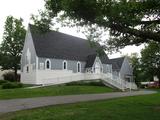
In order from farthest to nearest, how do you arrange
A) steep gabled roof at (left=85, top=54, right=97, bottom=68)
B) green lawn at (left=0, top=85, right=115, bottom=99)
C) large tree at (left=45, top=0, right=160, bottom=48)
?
steep gabled roof at (left=85, top=54, right=97, bottom=68) < green lawn at (left=0, top=85, right=115, bottom=99) < large tree at (left=45, top=0, right=160, bottom=48)

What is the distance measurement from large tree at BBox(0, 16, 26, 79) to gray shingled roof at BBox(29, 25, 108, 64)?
1350cm

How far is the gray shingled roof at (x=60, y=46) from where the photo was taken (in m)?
45.0

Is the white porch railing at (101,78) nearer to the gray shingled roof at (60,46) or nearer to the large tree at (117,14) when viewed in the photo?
the gray shingled roof at (60,46)

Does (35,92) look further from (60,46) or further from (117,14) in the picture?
(60,46)

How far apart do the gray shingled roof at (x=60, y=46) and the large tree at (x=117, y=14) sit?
86.5 ft

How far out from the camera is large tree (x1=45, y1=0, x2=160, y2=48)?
1450 centimetres

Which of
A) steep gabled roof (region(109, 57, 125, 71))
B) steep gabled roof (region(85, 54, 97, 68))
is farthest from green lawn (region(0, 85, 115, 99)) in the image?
steep gabled roof (region(109, 57, 125, 71))

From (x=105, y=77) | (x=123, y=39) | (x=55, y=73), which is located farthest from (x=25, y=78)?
(x=123, y=39)

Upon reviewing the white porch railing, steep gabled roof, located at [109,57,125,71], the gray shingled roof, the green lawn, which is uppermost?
the gray shingled roof

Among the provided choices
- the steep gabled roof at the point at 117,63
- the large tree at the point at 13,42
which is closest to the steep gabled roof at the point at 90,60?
the steep gabled roof at the point at 117,63

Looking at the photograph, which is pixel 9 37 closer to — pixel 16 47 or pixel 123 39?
pixel 16 47

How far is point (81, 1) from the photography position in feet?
49.0

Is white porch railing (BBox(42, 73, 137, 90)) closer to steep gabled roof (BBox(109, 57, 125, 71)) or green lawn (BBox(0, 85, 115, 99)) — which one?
green lawn (BBox(0, 85, 115, 99))

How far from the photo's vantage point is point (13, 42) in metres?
61.6
